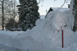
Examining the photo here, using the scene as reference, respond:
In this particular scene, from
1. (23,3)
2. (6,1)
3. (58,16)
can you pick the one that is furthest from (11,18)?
(58,16)

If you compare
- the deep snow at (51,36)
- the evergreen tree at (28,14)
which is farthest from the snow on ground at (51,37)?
the evergreen tree at (28,14)

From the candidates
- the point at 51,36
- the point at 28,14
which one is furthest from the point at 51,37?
the point at 28,14

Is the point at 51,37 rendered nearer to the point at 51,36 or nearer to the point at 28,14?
the point at 51,36

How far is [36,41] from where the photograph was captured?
23.2ft

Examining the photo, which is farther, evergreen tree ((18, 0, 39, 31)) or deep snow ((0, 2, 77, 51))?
evergreen tree ((18, 0, 39, 31))

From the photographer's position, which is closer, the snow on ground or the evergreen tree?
the snow on ground

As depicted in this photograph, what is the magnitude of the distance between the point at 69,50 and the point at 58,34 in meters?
1.44

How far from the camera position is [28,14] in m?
21.8

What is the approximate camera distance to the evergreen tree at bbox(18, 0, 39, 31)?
862 inches

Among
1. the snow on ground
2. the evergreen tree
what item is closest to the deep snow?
the snow on ground

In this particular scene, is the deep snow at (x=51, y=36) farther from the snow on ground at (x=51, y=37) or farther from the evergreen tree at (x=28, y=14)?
the evergreen tree at (x=28, y=14)

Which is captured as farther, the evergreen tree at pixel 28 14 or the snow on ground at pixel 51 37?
the evergreen tree at pixel 28 14

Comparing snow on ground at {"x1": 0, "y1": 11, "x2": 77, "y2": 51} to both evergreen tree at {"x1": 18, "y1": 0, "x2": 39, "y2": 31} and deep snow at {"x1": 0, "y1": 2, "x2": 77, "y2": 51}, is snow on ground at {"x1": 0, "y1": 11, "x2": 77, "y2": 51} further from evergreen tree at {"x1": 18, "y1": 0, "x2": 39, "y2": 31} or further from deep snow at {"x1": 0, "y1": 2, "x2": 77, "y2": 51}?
evergreen tree at {"x1": 18, "y1": 0, "x2": 39, "y2": 31}

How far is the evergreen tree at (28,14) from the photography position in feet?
71.8
